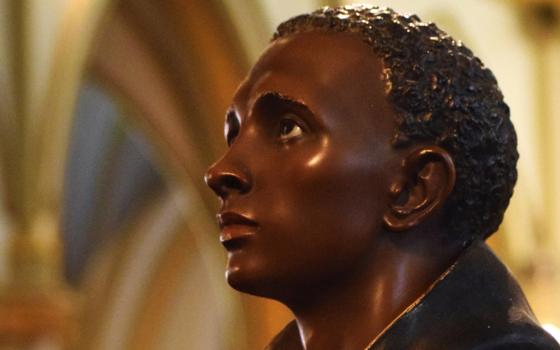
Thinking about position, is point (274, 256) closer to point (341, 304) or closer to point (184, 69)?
point (341, 304)

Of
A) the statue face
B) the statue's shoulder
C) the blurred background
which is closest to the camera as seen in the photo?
the statue's shoulder

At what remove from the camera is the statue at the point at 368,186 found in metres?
2.07

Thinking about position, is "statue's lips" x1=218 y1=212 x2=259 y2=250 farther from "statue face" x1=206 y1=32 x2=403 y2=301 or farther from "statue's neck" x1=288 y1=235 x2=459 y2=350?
"statue's neck" x1=288 y1=235 x2=459 y2=350

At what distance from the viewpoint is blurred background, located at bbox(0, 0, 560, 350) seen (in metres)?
7.18

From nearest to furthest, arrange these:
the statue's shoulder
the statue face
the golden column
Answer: the statue's shoulder, the statue face, the golden column

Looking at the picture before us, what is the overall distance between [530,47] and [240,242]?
343 inches

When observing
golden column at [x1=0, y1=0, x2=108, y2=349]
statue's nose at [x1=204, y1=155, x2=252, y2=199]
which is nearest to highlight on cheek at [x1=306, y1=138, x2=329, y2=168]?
statue's nose at [x1=204, y1=155, x2=252, y2=199]

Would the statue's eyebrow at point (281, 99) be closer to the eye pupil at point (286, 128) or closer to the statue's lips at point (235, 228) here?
the eye pupil at point (286, 128)

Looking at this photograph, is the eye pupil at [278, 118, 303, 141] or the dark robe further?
the eye pupil at [278, 118, 303, 141]

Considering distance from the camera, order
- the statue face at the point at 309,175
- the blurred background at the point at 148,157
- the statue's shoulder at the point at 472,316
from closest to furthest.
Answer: the statue's shoulder at the point at 472,316 < the statue face at the point at 309,175 < the blurred background at the point at 148,157

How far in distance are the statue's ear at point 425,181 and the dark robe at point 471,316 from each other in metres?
0.10

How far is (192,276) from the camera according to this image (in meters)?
16.4

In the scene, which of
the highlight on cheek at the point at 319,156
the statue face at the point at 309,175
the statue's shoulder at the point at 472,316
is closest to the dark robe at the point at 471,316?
the statue's shoulder at the point at 472,316

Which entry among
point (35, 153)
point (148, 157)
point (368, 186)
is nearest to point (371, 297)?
point (368, 186)
